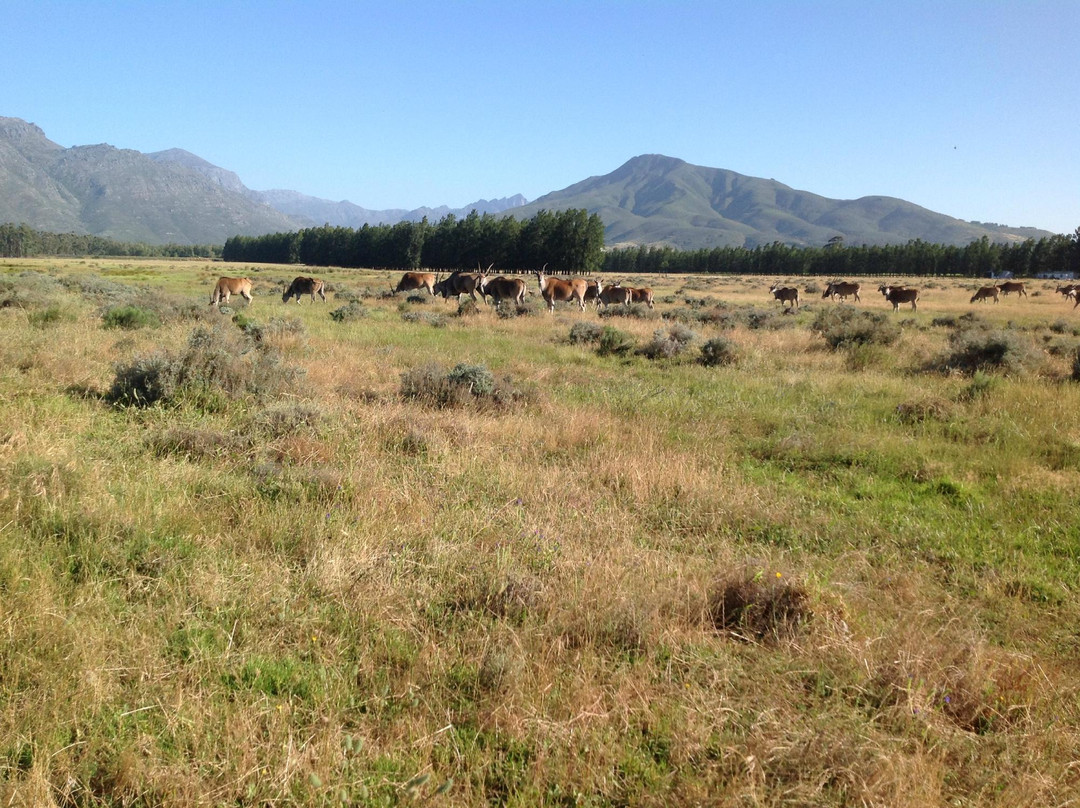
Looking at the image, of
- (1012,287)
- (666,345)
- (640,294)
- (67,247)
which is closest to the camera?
(666,345)

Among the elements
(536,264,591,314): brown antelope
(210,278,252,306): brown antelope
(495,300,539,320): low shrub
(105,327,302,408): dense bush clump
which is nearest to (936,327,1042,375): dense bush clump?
(105,327,302,408): dense bush clump

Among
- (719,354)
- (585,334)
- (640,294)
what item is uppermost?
(640,294)

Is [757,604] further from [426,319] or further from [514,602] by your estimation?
[426,319]

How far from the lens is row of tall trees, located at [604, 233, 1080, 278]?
74.9m

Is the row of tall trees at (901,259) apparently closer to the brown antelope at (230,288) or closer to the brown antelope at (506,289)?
the brown antelope at (506,289)

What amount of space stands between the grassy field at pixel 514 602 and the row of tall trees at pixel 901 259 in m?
81.3

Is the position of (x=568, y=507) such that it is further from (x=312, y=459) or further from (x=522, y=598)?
(x=312, y=459)

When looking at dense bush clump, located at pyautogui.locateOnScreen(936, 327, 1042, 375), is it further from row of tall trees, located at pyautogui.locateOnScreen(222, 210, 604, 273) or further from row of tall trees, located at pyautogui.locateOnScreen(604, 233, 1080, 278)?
row of tall trees, located at pyautogui.locateOnScreen(604, 233, 1080, 278)

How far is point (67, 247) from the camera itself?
13750cm

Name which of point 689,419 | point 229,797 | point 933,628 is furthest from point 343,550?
point 689,419

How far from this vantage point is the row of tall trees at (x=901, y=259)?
74.9 m

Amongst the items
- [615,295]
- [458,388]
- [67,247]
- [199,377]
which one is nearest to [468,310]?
[615,295]

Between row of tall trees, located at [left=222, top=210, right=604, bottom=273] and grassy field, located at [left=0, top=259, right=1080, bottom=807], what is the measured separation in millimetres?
65667

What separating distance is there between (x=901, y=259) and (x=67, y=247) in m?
171
